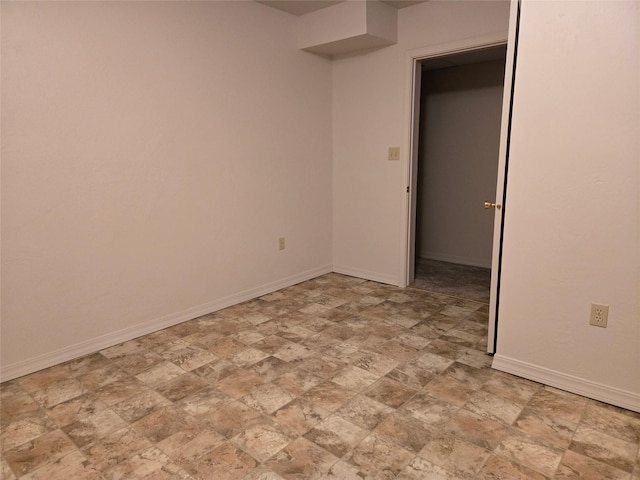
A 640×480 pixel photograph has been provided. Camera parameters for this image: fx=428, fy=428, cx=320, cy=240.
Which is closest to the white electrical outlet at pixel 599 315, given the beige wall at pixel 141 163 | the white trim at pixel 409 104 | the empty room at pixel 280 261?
the empty room at pixel 280 261

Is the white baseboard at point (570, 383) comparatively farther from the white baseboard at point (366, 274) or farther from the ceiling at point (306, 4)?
the ceiling at point (306, 4)

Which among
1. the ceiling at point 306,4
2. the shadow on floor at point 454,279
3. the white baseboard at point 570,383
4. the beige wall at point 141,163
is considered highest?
the ceiling at point 306,4

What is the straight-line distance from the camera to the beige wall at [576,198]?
6.30 feet

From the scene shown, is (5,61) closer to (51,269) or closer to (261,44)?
(51,269)

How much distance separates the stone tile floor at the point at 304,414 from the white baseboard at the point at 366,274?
42.2 inches

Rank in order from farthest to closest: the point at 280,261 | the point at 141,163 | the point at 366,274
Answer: the point at 366,274, the point at 280,261, the point at 141,163

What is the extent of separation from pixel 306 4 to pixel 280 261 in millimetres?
2147

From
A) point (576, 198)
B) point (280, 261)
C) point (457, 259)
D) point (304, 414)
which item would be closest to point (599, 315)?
point (576, 198)

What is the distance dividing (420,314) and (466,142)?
2.41 metres

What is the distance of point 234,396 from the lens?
215cm

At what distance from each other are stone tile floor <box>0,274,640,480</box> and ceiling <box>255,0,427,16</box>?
2.54 metres

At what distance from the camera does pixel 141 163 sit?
2.78m

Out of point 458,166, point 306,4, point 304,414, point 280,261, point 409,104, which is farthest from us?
point 458,166

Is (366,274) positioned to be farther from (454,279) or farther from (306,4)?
(306,4)
